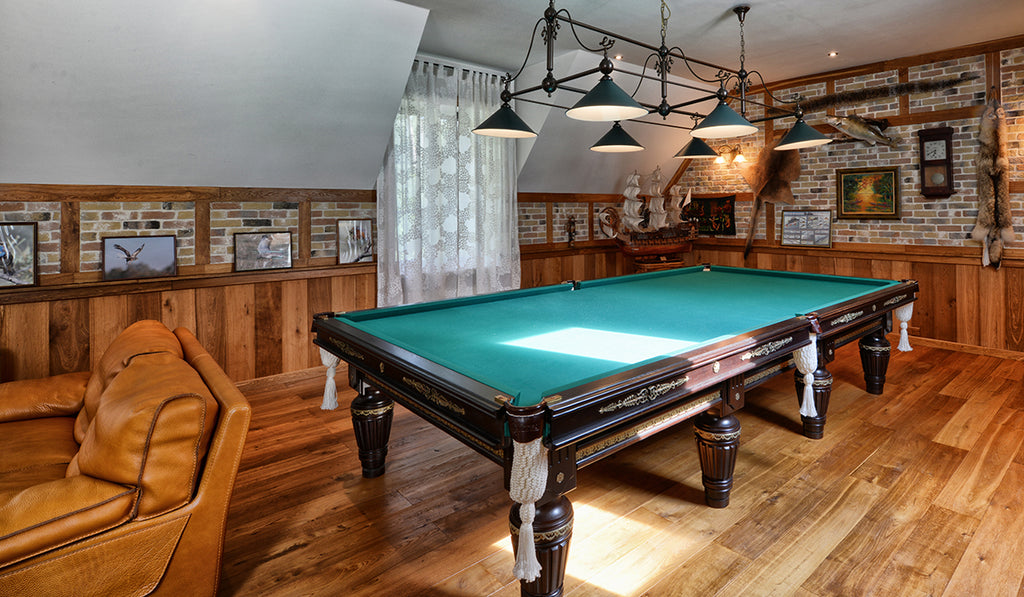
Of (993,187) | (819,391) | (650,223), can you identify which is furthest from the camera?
(650,223)

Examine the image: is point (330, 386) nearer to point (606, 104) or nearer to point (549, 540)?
point (549, 540)

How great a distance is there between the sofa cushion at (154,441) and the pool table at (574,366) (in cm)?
63

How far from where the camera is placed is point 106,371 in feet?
7.14

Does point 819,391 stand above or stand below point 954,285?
below

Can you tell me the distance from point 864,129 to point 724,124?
3654 millimetres

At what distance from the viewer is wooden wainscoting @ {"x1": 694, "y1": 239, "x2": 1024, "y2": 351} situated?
4.64 metres

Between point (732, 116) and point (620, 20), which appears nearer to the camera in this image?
point (732, 116)

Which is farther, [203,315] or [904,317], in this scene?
[203,315]

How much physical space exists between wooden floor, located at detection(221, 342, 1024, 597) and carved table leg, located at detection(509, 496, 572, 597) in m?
0.23

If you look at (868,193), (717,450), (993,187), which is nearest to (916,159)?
(868,193)

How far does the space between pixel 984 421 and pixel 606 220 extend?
4.02m

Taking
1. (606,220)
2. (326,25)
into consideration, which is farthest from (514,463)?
(606,220)

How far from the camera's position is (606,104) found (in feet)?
7.26

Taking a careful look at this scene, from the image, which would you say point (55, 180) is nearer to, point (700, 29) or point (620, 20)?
point (620, 20)
